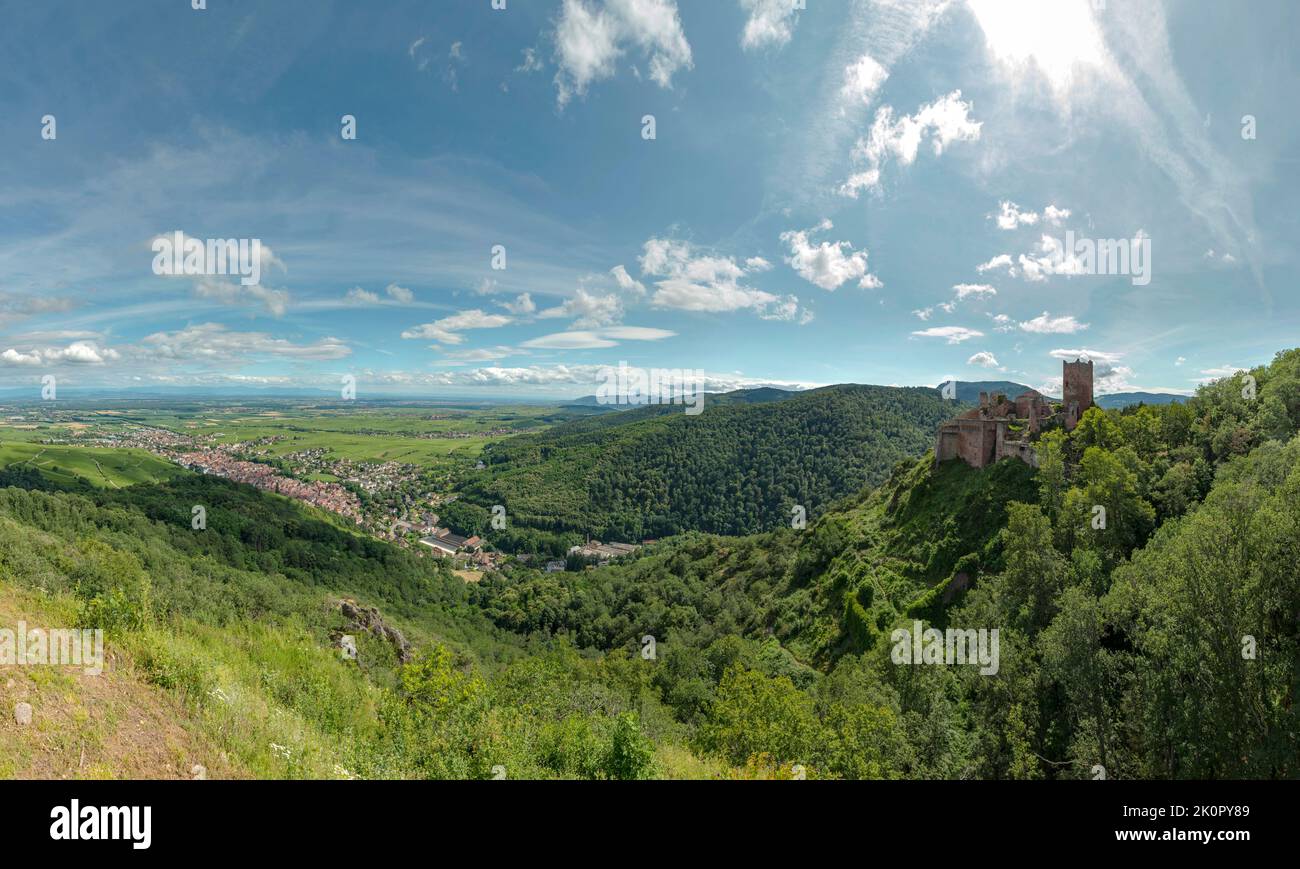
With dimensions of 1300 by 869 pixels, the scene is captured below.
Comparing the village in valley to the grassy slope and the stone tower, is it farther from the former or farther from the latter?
the grassy slope

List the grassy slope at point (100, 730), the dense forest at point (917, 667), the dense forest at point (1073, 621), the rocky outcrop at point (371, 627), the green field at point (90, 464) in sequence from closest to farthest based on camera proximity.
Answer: the grassy slope at point (100, 730)
the dense forest at point (917, 667)
the dense forest at point (1073, 621)
the rocky outcrop at point (371, 627)
the green field at point (90, 464)

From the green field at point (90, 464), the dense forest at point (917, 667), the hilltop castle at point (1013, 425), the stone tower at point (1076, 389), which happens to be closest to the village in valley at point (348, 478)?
the green field at point (90, 464)

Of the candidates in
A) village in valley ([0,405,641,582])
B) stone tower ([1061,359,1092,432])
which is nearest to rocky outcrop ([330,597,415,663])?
stone tower ([1061,359,1092,432])

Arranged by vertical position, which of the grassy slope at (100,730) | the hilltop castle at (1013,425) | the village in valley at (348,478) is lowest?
the village in valley at (348,478)

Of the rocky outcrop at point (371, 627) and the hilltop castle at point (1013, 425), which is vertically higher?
the hilltop castle at point (1013, 425)

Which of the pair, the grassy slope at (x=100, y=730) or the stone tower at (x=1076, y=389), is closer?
the grassy slope at (x=100, y=730)

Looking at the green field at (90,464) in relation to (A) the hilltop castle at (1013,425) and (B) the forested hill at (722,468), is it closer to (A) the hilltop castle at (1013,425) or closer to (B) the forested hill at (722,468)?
(B) the forested hill at (722,468)
